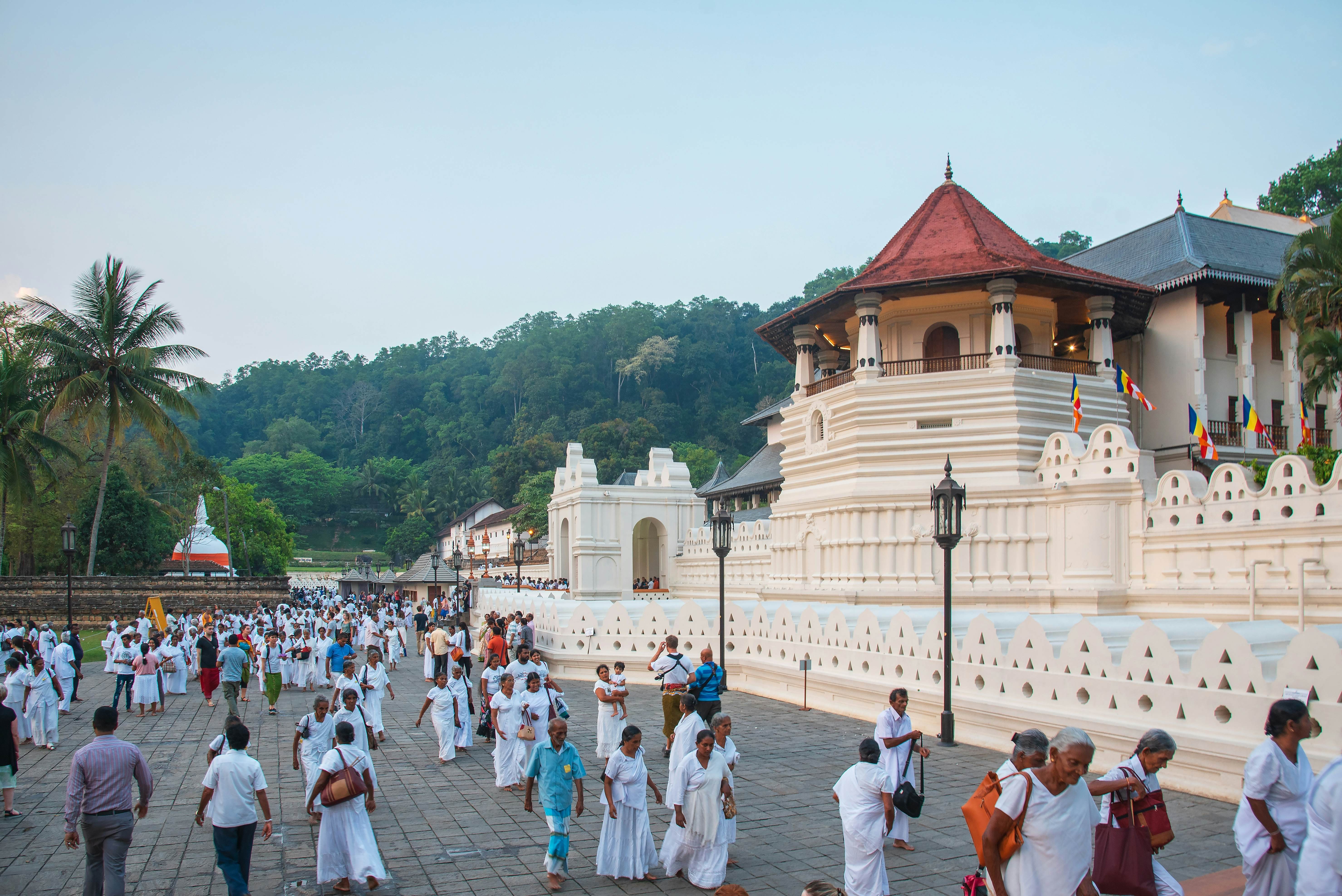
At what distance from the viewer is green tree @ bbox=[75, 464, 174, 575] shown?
44875mm

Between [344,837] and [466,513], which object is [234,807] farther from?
[466,513]

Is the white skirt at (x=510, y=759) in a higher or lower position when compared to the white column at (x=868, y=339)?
lower

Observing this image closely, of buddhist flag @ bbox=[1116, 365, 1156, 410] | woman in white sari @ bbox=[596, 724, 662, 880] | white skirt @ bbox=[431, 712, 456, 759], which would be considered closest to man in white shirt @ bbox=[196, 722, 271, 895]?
woman in white sari @ bbox=[596, 724, 662, 880]

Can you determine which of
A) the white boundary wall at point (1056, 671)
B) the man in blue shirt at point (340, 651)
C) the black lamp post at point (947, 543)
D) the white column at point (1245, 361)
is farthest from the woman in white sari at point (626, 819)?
the white column at point (1245, 361)

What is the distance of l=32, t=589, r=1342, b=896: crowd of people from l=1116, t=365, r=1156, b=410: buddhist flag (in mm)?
12213

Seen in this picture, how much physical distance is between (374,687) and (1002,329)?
17011 millimetres

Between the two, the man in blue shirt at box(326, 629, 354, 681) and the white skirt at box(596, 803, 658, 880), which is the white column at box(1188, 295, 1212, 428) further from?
the white skirt at box(596, 803, 658, 880)

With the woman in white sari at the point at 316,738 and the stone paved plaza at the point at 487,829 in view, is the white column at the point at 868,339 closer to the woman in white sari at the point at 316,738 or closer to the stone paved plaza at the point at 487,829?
the stone paved plaza at the point at 487,829

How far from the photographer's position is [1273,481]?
15.8m

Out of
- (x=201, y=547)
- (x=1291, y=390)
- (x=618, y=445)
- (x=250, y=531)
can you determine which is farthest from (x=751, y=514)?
(x=250, y=531)

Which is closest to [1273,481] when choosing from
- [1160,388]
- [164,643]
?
[1160,388]

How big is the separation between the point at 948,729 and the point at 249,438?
142742 millimetres

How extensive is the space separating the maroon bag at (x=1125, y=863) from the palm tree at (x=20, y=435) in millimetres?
36233

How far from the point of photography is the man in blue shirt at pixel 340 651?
15.2 meters
